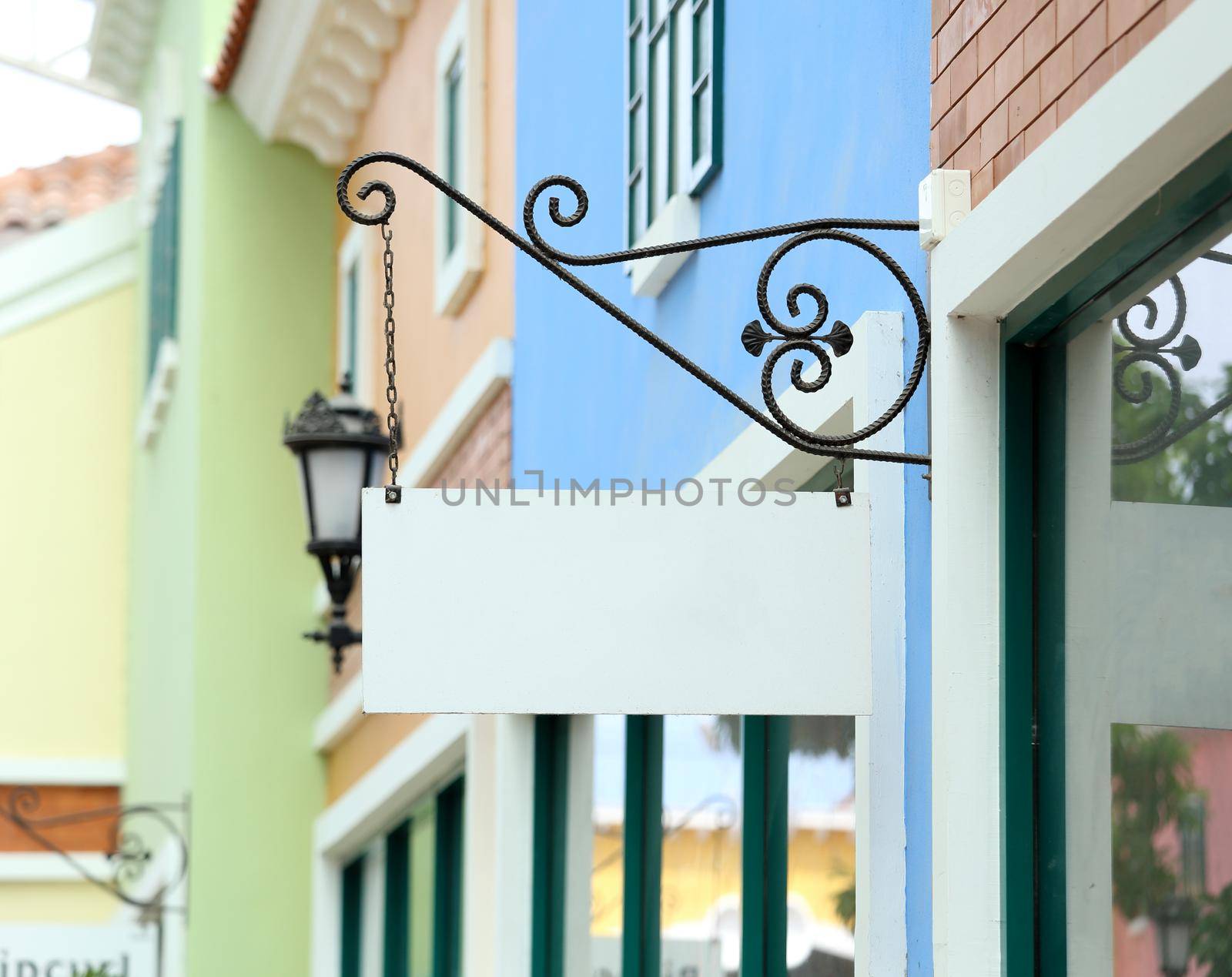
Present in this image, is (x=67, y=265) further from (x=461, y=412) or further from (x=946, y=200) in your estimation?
(x=946, y=200)

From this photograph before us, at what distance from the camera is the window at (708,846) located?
156 inches

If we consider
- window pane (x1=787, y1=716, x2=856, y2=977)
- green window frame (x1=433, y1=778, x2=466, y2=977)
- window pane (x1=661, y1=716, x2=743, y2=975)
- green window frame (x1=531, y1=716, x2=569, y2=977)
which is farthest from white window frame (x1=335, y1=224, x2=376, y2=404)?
window pane (x1=787, y1=716, x2=856, y2=977)

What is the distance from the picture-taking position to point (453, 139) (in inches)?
321

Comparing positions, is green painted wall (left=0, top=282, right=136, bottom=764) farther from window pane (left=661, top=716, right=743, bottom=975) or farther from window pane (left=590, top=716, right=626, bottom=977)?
window pane (left=661, top=716, right=743, bottom=975)

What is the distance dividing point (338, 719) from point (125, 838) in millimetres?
1257

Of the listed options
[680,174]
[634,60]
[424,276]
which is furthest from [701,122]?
[424,276]

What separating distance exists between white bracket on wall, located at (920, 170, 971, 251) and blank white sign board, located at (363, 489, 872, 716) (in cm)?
46

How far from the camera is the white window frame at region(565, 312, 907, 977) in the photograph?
3.26 metres

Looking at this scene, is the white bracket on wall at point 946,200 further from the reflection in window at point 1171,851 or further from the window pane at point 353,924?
the window pane at point 353,924

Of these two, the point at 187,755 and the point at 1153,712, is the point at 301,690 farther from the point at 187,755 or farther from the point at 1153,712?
the point at 1153,712

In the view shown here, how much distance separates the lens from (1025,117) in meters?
2.91

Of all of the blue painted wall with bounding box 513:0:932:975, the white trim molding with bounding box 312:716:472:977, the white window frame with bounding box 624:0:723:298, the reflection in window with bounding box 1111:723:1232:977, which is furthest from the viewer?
the white trim molding with bounding box 312:716:472:977

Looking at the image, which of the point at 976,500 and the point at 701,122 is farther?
the point at 701,122

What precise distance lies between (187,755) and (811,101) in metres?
6.70
